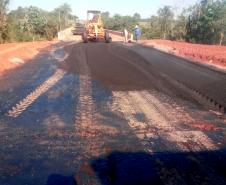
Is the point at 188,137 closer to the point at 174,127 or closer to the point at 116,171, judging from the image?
the point at 174,127

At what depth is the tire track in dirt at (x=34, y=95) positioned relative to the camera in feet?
29.4

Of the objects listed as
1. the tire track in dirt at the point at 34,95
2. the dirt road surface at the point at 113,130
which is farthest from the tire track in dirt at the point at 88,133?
the tire track in dirt at the point at 34,95

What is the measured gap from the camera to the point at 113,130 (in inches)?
290

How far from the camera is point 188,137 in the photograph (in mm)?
6922

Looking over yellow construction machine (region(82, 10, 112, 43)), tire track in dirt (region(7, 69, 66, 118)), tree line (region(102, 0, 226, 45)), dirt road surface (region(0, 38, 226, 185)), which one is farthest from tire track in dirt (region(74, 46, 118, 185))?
tree line (region(102, 0, 226, 45))

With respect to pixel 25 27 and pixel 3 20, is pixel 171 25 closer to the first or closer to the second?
pixel 25 27

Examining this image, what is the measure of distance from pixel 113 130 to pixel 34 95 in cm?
421

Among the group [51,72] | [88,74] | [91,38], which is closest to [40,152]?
[88,74]

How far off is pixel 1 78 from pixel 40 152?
28.4ft

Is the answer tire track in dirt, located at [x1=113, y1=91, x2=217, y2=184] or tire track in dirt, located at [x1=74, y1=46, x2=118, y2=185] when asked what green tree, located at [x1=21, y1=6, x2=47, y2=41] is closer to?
tire track in dirt, located at [x1=74, y1=46, x2=118, y2=185]

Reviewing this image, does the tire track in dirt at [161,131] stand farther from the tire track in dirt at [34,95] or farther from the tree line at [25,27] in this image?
the tree line at [25,27]

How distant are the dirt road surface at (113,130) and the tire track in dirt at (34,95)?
0.03 meters

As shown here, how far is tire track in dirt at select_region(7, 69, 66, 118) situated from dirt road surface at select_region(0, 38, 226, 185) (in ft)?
0.08

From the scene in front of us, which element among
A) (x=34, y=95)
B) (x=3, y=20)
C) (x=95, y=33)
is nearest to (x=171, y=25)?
(x=95, y=33)
